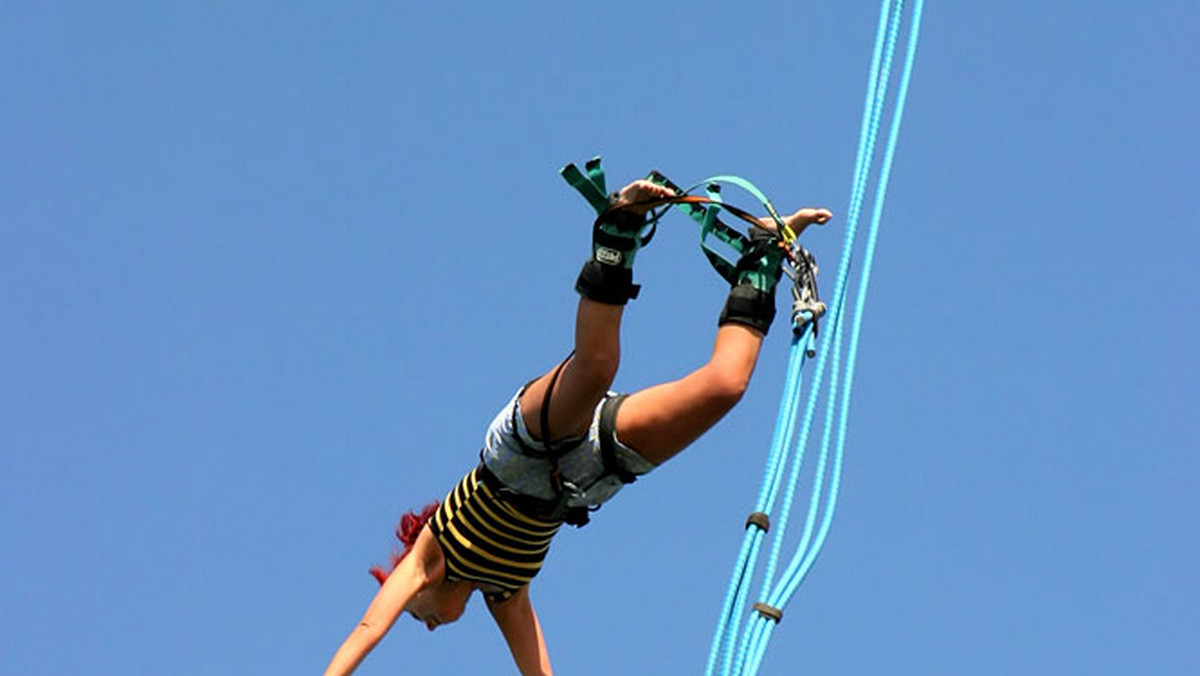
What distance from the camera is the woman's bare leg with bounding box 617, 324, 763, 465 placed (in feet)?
19.9

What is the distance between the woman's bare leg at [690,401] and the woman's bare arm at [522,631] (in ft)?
3.61

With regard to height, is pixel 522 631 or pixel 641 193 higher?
pixel 641 193

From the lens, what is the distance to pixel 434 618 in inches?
282

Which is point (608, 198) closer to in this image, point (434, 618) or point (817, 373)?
point (817, 373)

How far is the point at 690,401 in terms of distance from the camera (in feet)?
20.1

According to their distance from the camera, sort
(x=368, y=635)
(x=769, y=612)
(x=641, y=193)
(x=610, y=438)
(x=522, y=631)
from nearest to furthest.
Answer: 1. (x=769, y=612)
2. (x=641, y=193)
3. (x=610, y=438)
4. (x=368, y=635)
5. (x=522, y=631)

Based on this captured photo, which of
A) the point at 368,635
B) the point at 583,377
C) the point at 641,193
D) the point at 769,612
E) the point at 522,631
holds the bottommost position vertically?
the point at 769,612

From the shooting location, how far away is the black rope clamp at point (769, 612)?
539 centimetres

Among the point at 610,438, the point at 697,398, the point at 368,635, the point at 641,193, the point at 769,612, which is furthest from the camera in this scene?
the point at 368,635

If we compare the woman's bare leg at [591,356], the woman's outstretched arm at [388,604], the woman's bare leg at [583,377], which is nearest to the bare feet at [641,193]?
the woman's bare leg at [591,356]

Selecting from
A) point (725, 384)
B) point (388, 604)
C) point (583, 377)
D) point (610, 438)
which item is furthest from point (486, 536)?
point (725, 384)

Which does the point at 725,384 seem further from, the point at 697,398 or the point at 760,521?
the point at 760,521

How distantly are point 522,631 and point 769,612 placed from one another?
206 cm

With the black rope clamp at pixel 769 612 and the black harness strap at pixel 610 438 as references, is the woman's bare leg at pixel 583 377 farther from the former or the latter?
the black rope clamp at pixel 769 612
